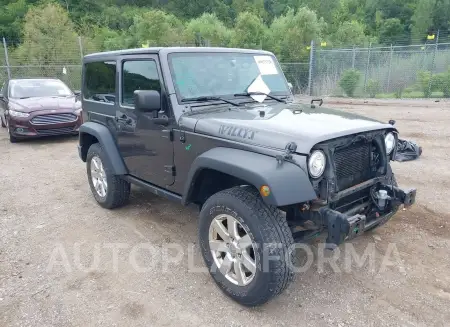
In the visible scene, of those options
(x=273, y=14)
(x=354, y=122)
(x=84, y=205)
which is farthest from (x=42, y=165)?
(x=273, y=14)

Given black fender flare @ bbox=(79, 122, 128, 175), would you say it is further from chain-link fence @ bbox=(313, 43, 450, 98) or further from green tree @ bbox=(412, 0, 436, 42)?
green tree @ bbox=(412, 0, 436, 42)

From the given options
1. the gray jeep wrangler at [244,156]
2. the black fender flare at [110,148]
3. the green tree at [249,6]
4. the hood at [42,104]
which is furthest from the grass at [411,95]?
the green tree at [249,6]

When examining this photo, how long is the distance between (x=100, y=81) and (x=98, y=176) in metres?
1.22

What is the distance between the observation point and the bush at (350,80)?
1728 centimetres

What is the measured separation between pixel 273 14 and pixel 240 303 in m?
56.1

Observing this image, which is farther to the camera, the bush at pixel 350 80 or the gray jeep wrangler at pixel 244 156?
the bush at pixel 350 80

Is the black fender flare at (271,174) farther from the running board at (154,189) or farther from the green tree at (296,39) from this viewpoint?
the green tree at (296,39)

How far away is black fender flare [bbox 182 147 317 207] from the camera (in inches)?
100

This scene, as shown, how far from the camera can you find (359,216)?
276 cm

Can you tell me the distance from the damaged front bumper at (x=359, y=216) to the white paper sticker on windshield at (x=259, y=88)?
4.91ft

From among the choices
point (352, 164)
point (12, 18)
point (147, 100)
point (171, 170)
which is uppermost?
point (12, 18)

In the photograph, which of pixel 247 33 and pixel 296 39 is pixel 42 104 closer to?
pixel 296 39

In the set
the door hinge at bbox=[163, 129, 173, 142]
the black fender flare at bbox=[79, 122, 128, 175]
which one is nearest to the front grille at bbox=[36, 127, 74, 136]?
the black fender flare at bbox=[79, 122, 128, 175]

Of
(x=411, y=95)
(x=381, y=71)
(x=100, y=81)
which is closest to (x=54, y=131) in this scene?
(x=100, y=81)
